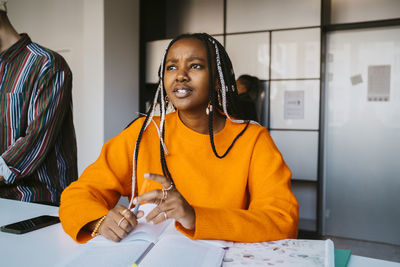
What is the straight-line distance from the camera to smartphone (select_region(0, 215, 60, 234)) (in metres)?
1.01

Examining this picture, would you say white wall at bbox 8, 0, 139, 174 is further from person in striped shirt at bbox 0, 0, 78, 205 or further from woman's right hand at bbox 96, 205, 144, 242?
woman's right hand at bbox 96, 205, 144, 242

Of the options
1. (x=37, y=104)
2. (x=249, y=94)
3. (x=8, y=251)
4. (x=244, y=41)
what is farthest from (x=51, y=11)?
(x=8, y=251)

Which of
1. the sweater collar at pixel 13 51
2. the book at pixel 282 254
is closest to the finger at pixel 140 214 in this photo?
the book at pixel 282 254

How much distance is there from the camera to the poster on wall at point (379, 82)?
326 cm

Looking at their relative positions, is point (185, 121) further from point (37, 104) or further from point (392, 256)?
point (392, 256)

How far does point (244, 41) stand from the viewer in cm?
356

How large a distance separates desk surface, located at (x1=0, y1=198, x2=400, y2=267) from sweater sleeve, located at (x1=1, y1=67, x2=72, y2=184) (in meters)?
0.39

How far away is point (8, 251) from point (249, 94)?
2710 mm

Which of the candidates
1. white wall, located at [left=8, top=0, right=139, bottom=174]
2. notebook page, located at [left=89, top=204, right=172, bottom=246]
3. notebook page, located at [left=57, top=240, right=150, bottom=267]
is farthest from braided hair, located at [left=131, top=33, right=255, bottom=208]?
white wall, located at [left=8, top=0, right=139, bottom=174]

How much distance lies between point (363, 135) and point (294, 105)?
28.9 inches

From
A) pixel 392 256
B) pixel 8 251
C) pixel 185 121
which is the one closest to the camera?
pixel 8 251

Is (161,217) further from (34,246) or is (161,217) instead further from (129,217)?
(34,246)

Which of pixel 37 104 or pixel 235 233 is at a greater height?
pixel 37 104

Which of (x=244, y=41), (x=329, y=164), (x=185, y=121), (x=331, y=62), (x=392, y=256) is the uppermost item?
(x=244, y=41)
